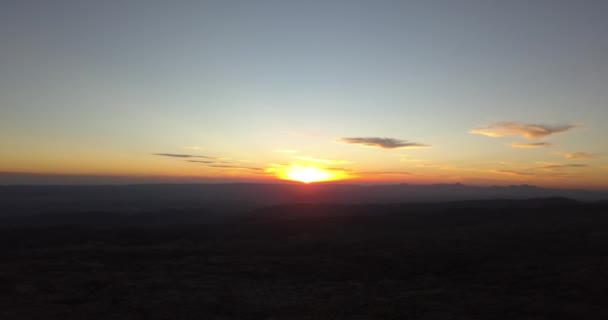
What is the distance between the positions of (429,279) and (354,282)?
146 inches

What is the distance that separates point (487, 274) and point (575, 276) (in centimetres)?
364

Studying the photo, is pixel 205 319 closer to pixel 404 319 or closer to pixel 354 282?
pixel 404 319

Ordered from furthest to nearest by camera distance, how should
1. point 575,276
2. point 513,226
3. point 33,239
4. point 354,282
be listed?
1. point 33,239
2. point 513,226
3. point 354,282
4. point 575,276

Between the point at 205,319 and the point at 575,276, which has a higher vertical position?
the point at 575,276

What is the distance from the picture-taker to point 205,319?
549 inches

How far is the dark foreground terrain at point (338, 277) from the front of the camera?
14.4 meters

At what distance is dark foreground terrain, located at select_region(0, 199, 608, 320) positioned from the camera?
14.4 m

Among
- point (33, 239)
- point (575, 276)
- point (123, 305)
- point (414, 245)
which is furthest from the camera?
point (33, 239)

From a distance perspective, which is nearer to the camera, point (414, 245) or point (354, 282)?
point (354, 282)

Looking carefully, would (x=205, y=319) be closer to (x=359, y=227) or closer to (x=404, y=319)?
(x=404, y=319)

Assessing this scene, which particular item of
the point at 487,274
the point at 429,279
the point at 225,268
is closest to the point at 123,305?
the point at 225,268

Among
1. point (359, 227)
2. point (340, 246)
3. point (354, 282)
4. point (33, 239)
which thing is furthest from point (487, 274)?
point (33, 239)

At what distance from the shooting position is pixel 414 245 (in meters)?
28.2

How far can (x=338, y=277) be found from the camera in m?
21.1
